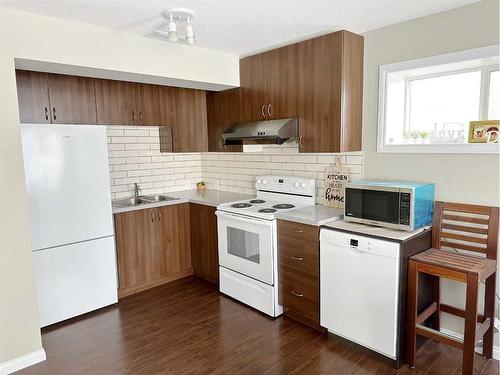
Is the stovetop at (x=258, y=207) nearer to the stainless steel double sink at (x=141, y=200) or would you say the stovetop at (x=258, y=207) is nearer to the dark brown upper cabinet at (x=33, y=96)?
the stainless steel double sink at (x=141, y=200)

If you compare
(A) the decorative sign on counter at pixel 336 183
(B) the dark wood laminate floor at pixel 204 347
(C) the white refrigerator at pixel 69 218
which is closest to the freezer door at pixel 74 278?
(C) the white refrigerator at pixel 69 218

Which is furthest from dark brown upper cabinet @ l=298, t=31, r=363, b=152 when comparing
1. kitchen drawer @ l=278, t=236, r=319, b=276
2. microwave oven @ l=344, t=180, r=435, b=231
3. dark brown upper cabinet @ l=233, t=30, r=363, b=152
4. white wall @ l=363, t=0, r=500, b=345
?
kitchen drawer @ l=278, t=236, r=319, b=276

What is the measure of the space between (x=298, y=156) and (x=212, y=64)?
1.19 metres

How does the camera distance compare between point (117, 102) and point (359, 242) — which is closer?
point (359, 242)

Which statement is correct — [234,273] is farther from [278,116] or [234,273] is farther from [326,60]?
[326,60]

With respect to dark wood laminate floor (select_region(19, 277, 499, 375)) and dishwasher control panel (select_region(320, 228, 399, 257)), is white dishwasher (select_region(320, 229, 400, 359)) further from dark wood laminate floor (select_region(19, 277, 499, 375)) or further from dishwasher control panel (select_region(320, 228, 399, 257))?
dark wood laminate floor (select_region(19, 277, 499, 375))

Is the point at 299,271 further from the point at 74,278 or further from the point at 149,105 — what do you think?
the point at 149,105

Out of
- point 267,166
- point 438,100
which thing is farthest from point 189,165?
point 438,100

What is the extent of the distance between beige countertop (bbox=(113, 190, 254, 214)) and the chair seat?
6.27 ft

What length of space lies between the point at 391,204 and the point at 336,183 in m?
0.78

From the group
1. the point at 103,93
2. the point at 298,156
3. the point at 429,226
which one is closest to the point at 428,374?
the point at 429,226

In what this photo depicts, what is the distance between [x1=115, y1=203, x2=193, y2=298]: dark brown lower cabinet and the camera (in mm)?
3371

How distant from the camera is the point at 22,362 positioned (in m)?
2.38

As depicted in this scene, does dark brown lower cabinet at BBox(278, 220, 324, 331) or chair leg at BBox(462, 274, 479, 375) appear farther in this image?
dark brown lower cabinet at BBox(278, 220, 324, 331)
